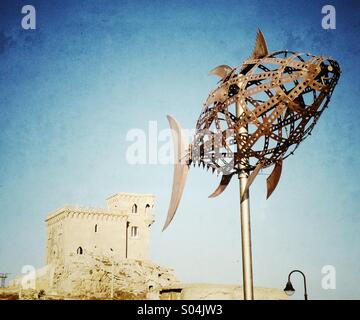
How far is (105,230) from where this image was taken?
50812 mm

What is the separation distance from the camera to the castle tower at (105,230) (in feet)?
158

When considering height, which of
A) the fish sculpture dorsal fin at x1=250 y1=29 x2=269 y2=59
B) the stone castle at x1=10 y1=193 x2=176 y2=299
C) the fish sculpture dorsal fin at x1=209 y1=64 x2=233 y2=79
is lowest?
the stone castle at x1=10 y1=193 x2=176 y2=299

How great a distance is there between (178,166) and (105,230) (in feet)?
128

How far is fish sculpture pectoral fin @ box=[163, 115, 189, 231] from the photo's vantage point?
13.1m

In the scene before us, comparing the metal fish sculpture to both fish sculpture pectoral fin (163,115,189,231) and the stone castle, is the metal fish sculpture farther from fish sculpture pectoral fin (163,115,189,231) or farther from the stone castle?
the stone castle

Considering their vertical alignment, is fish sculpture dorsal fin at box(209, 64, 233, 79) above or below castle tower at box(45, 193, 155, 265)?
above

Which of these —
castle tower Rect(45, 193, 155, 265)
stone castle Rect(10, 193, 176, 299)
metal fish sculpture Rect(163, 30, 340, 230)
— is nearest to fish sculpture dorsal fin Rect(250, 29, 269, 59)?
metal fish sculpture Rect(163, 30, 340, 230)

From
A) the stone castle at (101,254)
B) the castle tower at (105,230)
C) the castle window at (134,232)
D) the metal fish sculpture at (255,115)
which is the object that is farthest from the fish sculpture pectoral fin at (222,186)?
the castle window at (134,232)

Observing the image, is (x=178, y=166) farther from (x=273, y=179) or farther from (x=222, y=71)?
(x=222, y=71)

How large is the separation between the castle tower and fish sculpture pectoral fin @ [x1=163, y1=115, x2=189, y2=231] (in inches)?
1363

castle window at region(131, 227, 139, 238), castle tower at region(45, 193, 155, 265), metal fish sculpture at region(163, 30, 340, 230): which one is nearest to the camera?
metal fish sculpture at region(163, 30, 340, 230)

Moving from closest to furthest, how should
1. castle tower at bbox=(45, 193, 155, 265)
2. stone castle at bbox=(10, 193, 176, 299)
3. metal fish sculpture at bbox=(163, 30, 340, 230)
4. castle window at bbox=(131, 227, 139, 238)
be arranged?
1. metal fish sculpture at bbox=(163, 30, 340, 230)
2. stone castle at bbox=(10, 193, 176, 299)
3. castle tower at bbox=(45, 193, 155, 265)
4. castle window at bbox=(131, 227, 139, 238)

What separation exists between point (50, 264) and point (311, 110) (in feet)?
138
